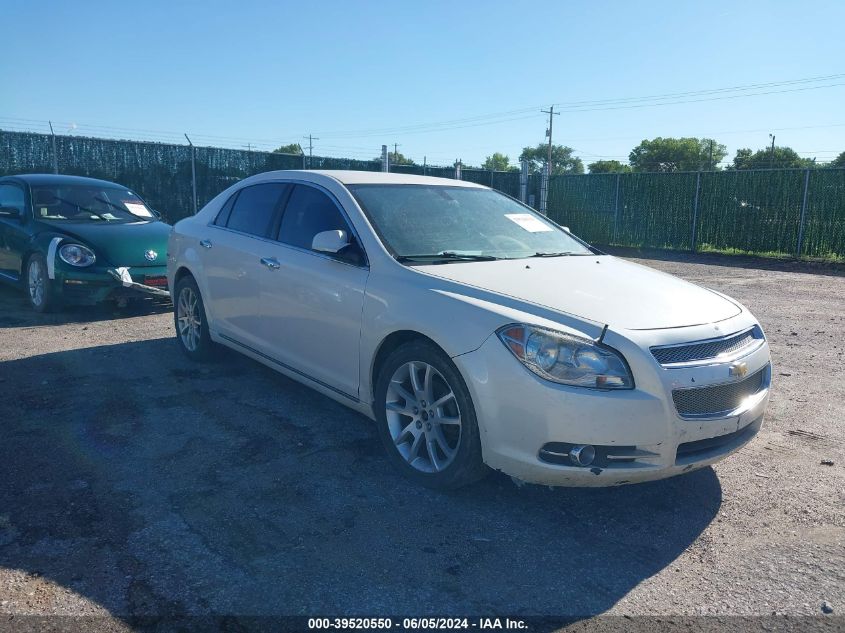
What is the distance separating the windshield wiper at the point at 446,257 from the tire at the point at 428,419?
59cm

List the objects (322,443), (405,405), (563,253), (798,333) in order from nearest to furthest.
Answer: (405,405) < (322,443) < (563,253) < (798,333)

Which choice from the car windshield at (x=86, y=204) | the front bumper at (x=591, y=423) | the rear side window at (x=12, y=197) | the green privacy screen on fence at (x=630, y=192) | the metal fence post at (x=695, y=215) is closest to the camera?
the front bumper at (x=591, y=423)

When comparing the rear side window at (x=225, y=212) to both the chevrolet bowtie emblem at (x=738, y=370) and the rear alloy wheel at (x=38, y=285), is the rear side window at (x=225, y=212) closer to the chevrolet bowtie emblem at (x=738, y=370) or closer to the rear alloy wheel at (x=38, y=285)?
the rear alloy wheel at (x=38, y=285)

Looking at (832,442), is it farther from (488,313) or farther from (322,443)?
(322,443)

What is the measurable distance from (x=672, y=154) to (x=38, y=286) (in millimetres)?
91516

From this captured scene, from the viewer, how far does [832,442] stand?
4477 mm

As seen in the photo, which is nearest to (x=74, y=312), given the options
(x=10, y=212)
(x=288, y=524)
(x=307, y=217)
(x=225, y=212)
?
(x=10, y=212)

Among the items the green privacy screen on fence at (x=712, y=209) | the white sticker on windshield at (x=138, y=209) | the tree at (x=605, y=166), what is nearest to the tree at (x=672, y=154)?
the tree at (x=605, y=166)

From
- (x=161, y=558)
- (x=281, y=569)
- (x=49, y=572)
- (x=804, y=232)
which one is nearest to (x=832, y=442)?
(x=281, y=569)

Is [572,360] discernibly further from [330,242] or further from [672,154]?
[672,154]

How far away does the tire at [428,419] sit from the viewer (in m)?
3.42

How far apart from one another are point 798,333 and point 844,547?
17.3ft

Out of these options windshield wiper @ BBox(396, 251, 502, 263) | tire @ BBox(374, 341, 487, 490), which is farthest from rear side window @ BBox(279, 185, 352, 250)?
tire @ BBox(374, 341, 487, 490)

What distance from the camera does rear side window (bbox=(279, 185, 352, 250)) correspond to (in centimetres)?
454
